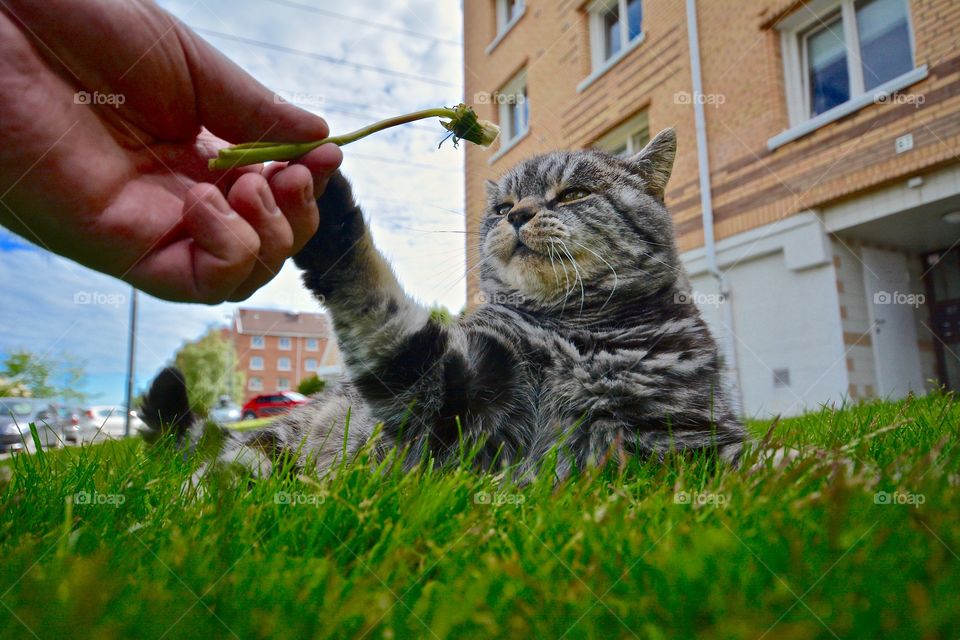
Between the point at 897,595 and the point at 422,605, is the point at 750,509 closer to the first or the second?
the point at 897,595

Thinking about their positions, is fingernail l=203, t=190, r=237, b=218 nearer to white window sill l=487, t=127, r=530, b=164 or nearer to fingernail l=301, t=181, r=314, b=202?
fingernail l=301, t=181, r=314, b=202

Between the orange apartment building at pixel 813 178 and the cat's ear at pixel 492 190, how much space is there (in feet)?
8.95

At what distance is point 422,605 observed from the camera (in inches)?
32.5

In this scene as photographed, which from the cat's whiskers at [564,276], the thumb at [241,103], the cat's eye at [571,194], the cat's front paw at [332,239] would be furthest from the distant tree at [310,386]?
the thumb at [241,103]

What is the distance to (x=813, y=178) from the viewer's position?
254 inches

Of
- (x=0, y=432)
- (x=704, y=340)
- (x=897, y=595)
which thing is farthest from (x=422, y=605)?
(x=0, y=432)

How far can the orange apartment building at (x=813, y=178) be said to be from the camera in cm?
574
